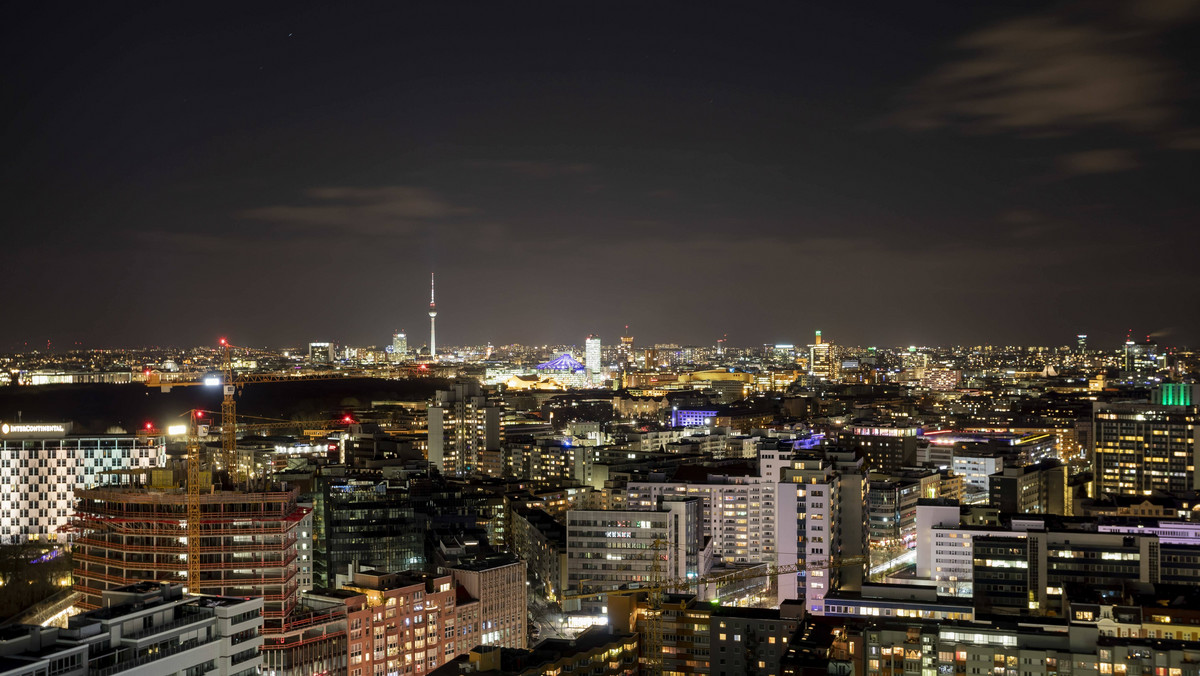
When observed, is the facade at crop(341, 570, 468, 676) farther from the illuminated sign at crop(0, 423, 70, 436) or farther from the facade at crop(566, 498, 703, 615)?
the illuminated sign at crop(0, 423, 70, 436)

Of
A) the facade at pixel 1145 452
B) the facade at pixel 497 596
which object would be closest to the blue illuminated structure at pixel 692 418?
the facade at pixel 1145 452

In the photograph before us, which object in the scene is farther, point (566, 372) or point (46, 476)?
point (566, 372)

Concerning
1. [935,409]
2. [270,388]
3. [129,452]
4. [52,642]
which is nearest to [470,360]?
[270,388]

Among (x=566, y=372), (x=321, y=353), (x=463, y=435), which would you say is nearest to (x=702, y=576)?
(x=463, y=435)

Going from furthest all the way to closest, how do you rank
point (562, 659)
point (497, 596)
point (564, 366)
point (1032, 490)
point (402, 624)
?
point (564, 366), point (1032, 490), point (497, 596), point (402, 624), point (562, 659)

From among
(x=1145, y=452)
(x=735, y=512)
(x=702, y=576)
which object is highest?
(x=1145, y=452)

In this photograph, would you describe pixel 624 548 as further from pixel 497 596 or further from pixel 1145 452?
pixel 1145 452

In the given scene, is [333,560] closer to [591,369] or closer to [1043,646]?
[1043,646]

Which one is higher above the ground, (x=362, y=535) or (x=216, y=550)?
(x=216, y=550)
